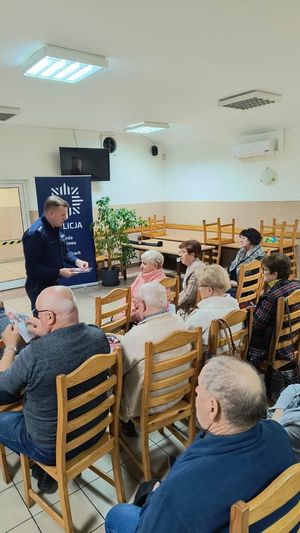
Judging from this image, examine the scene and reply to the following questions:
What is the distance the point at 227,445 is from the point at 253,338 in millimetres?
1741

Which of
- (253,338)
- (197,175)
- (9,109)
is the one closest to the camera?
(253,338)

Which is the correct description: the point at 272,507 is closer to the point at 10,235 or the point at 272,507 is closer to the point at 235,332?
the point at 235,332

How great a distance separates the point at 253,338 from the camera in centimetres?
257

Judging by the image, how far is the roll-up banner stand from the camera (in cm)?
544

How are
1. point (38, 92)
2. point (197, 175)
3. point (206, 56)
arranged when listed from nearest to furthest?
point (206, 56)
point (38, 92)
point (197, 175)

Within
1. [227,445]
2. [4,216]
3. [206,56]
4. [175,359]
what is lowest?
[175,359]

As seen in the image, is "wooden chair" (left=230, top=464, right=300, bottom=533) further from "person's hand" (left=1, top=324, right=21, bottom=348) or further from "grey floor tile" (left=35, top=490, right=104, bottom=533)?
"person's hand" (left=1, top=324, right=21, bottom=348)

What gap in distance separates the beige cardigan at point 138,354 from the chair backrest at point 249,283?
171cm

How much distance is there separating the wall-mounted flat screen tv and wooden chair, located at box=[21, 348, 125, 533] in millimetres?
5332

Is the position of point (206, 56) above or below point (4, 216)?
above

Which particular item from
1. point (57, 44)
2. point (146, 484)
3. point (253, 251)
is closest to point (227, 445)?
point (146, 484)

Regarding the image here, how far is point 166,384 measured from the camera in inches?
68.8

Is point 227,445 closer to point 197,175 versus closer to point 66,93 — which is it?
point 66,93

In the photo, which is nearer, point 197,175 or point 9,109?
point 9,109
